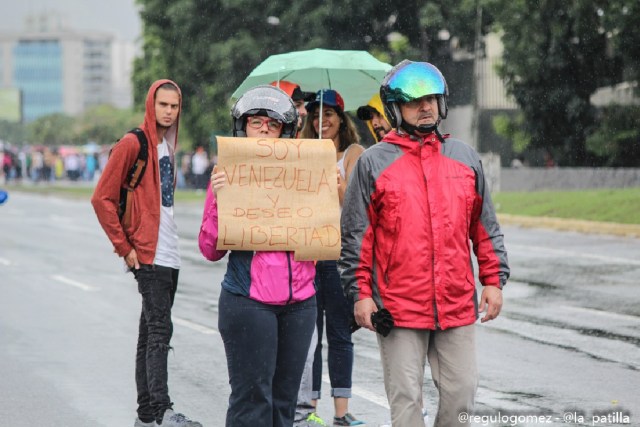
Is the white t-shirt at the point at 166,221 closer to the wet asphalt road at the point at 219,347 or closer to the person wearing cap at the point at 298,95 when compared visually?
the person wearing cap at the point at 298,95

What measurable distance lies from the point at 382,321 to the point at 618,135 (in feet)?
89.3

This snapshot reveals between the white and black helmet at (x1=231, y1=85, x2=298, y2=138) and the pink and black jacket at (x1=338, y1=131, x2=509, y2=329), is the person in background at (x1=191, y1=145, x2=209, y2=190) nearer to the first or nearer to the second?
the white and black helmet at (x1=231, y1=85, x2=298, y2=138)

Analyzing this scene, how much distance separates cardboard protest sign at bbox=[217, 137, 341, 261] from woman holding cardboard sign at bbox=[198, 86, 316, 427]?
0.18ft

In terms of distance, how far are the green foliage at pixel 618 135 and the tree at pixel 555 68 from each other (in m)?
1.57

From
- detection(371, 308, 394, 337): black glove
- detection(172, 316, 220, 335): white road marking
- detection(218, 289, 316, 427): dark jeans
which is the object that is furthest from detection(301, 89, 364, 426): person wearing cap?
detection(172, 316, 220, 335): white road marking

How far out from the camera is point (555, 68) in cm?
3316

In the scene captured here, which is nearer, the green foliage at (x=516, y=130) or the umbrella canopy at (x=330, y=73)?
the umbrella canopy at (x=330, y=73)

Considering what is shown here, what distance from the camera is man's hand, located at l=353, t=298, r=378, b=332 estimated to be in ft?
16.6

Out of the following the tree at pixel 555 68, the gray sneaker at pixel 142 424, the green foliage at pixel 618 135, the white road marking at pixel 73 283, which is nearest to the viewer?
the gray sneaker at pixel 142 424

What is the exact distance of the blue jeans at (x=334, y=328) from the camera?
7.09 m

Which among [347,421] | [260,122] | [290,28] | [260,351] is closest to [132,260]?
[347,421]

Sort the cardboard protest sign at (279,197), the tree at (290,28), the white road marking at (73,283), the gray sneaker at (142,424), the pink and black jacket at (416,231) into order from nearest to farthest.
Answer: the pink and black jacket at (416,231) < the cardboard protest sign at (279,197) < the gray sneaker at (142,424) < the white road marking at (73,283) < the tree at (290,28)

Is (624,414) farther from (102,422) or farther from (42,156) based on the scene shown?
(42,156)

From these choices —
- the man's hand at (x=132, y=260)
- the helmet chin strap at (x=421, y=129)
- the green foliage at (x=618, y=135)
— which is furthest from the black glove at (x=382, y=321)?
the green foliage at (x=618, y=135)
